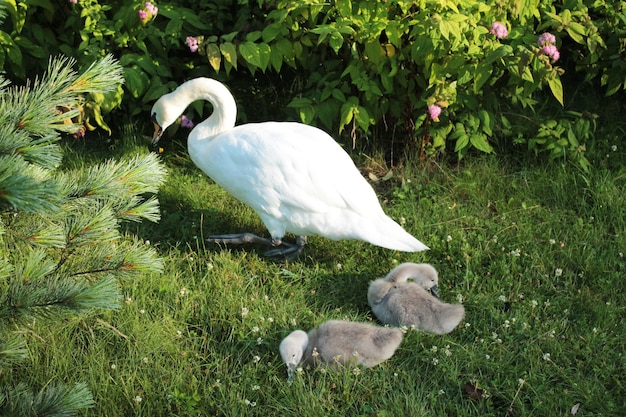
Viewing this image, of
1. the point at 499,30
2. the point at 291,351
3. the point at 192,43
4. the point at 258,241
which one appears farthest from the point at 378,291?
the point at 192,43

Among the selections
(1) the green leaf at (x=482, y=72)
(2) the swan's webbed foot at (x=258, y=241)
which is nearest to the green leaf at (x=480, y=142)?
(1) the green leaf at (x=482, y=72)

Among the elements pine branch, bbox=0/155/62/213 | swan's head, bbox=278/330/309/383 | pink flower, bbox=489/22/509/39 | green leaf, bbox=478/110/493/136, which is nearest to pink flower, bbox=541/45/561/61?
pink flower, bbox=489/22/509/39

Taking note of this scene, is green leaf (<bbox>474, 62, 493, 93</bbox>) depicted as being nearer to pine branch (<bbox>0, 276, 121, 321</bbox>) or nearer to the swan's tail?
the swan's tail

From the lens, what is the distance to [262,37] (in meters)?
4.66

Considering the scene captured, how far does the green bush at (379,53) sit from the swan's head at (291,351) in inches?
69.2

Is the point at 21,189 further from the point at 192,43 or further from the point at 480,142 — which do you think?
the point at 480,142

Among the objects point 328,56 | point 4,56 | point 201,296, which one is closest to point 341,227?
point 201,296

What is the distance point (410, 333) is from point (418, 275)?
1.19 feet

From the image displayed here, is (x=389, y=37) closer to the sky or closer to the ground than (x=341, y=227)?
closer to the sky

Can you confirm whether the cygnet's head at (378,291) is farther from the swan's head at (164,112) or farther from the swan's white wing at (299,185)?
the swan's head at (164,112)

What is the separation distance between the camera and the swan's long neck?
14.1 feet

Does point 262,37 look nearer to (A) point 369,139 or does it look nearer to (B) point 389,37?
(B) point 389,37

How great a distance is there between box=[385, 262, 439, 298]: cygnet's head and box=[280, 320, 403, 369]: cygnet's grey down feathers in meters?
0.45

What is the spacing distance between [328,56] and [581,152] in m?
1.71
